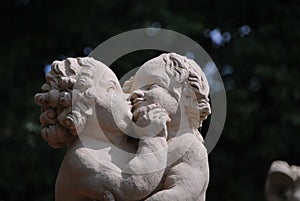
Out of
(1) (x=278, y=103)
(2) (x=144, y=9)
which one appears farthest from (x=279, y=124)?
(2) (x=144, y=9)

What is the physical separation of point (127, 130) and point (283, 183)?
3.46 metres

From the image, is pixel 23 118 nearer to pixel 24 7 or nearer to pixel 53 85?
pixel 24 7

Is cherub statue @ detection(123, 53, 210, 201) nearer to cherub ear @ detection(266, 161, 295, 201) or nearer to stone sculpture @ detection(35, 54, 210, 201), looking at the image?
stone sculpture @ detection(35, 54, 210, 201)

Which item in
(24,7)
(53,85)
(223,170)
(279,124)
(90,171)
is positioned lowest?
(223,170)

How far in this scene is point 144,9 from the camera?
9.13 metres

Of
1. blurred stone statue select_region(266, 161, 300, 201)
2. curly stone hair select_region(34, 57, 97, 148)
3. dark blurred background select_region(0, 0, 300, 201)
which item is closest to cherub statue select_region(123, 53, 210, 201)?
curly stone hair select_region(34, 57, 97, 148)

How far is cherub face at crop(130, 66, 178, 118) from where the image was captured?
3.67m

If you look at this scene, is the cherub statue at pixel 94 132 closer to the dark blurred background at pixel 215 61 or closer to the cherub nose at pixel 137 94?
the cherub nose at pixel 137 94

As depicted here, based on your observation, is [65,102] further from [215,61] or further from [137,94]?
[215,61]

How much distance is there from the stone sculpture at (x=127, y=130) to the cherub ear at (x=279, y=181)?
3224 millimetres

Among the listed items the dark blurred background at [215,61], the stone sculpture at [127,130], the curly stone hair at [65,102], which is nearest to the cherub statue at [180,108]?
the stone sculpture at [127,130]

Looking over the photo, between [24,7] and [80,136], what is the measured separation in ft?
20.2

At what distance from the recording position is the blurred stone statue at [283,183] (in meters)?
→ 6.79

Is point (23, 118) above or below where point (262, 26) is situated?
below
